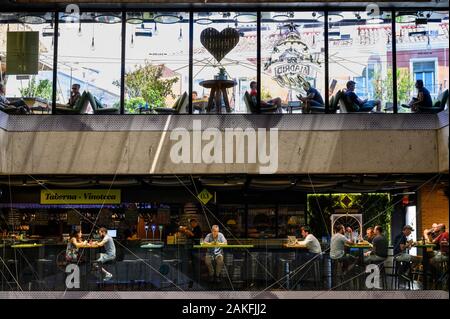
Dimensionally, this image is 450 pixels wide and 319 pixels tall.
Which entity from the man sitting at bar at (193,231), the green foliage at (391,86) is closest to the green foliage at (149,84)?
the man sitting at bar at (193,231)

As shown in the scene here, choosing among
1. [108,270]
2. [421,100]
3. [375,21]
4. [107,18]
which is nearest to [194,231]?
[108,270]

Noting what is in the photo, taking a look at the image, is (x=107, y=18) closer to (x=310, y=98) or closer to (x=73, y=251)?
(x=310, y=98)

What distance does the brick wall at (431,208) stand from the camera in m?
18.6

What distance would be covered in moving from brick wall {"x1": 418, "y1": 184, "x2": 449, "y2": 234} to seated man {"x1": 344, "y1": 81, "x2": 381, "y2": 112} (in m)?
3.73

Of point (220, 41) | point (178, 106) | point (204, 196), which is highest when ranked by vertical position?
point (220, 41)

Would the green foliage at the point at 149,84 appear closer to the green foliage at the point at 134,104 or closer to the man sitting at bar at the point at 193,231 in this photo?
the green foliage at the point at 134,104

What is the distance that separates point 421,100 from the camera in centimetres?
1552

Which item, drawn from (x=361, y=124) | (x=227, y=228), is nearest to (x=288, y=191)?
(x=227, y=228)

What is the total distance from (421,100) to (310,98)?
2.34 m

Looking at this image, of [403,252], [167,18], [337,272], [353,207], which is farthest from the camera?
[353,207]

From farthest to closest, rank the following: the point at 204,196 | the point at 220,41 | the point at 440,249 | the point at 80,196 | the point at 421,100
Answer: the point at 204,196 → the point at 80,196 → the point at 220,41 → the point at 421,100 → the point at 440,249

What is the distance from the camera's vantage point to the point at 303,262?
1457 cm

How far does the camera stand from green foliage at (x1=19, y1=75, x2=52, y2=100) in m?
15.8
